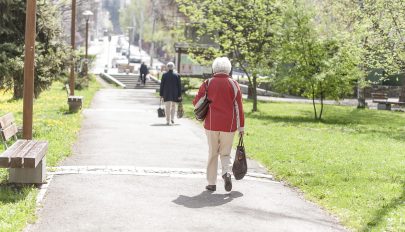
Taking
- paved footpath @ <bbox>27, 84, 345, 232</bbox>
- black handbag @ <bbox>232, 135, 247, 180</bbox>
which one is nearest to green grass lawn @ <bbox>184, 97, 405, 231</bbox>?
paved footpath @ <bbox>27, 84, 345, 232</bbox>

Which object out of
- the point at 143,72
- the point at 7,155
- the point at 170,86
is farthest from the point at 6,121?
the point at 143,72

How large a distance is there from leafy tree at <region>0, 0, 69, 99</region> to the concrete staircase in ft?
107

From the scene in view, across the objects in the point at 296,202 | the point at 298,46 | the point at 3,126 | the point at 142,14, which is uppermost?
the point at 142,14

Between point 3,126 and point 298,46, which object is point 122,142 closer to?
point 3,126

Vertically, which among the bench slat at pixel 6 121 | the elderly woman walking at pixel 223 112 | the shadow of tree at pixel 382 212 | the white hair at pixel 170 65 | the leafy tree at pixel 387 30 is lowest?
the shadow of tree at pixel 382 212

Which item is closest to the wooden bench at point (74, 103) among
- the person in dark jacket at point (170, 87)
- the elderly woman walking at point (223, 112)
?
the person in dark jacket at point (170, 87)

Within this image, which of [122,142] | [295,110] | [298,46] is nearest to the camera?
[122,142]

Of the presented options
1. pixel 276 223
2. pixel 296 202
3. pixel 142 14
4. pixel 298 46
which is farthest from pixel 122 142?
pixel 142 14

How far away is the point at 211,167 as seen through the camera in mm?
8234

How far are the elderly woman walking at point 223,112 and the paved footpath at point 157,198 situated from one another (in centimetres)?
62

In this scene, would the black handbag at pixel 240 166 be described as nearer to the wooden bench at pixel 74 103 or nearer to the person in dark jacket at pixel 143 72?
the wooden bench at pixel 74 103

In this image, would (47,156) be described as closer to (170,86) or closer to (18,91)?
(170,86)

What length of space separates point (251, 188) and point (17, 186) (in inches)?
131

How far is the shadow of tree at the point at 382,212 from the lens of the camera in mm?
6828
